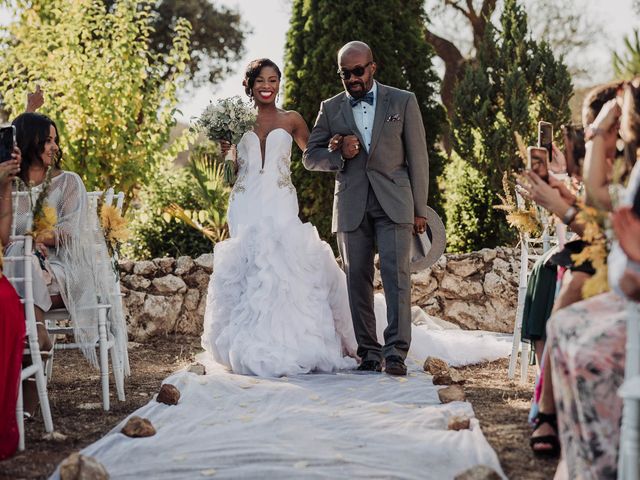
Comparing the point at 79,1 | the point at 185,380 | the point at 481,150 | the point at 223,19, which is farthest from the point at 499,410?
the point at 223,19

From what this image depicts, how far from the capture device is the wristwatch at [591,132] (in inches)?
142

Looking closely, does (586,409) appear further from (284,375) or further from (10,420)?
(284,375)

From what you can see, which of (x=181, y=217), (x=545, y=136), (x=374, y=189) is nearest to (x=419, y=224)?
(x=374, y=189)

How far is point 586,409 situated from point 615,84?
1.79 metres

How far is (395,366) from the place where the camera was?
5.69 m

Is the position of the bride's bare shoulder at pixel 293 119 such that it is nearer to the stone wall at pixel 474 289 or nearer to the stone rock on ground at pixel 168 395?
Result: the stone rock on ground at pixel 168 395

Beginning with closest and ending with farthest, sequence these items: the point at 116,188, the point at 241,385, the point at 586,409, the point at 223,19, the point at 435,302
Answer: the point at 586,409 → the point at 241,385 → the point at 435,302 → the point at 116,188 → the point at 223,19

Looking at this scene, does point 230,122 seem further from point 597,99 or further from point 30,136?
point 597,99

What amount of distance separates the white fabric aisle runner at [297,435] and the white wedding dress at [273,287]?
1.27 feet

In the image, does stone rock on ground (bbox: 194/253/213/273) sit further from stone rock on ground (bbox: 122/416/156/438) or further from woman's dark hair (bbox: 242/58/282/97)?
stone rock on ground (bbox: 122/416/156/438)

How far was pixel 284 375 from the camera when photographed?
18.7ft

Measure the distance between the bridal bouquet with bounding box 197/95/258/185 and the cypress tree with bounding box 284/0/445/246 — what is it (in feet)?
9.10

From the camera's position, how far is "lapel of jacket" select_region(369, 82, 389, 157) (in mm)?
5875

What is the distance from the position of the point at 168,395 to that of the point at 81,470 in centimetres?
160
